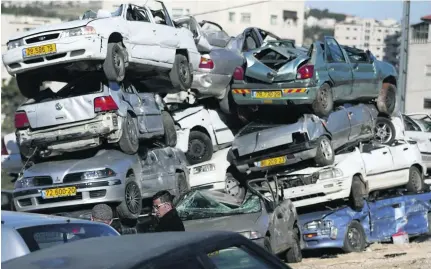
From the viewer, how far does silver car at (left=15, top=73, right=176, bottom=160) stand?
535 inches

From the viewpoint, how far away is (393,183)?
17.2 meters

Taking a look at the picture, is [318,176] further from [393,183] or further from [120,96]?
[120,96]

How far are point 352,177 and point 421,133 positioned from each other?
5908 mm

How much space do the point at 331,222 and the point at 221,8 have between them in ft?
121

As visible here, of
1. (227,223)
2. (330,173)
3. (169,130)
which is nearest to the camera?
(227,223)

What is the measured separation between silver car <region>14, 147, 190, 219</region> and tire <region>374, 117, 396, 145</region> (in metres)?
5.95

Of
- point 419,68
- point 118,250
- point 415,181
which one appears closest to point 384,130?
point 415,181

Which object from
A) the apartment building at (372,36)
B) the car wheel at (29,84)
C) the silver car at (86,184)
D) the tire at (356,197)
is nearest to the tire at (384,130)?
the tire at (356,197)

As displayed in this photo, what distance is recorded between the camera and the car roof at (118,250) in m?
4.17

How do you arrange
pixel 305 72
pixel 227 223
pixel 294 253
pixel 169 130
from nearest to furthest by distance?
pixel 227 223
pixel 294 253
pixel 305 72
pixel 169 130

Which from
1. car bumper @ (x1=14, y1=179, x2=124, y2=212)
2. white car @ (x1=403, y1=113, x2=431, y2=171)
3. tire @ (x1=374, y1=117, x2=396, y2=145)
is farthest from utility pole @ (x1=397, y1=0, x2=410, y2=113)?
car bumper @ (x1=14, y1=179, x2=124, y2=212)

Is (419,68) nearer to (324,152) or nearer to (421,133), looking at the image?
(421,133)

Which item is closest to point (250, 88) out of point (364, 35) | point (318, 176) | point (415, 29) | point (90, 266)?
point (318, 176)

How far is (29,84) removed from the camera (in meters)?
14.4
